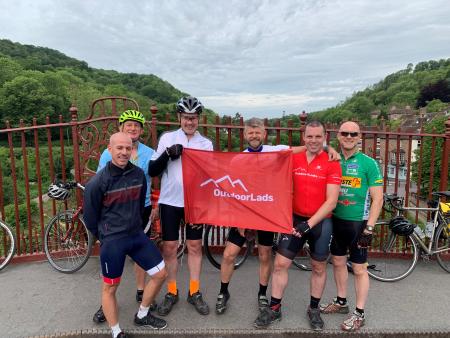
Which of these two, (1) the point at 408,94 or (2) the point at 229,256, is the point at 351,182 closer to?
(2) the point at 229,256

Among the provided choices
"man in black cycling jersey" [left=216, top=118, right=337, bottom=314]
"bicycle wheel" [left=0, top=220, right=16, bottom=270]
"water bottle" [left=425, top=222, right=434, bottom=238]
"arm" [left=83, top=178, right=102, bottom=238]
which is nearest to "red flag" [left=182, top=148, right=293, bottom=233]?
"man in black cycling jersey" [left=216, top=118, right=337, bottom=314]

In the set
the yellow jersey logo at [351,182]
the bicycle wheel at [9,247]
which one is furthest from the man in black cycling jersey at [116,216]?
the bicycle wheel at [9,247]

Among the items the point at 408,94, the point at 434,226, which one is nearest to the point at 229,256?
the point at 434,226

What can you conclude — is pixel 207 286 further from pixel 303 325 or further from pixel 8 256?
pixel 8 256

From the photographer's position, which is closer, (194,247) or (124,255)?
(124,255)

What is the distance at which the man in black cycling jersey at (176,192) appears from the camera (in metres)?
3.68

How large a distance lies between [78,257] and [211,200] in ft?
8.74

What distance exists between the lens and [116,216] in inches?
124

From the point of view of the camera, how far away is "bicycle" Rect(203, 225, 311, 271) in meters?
5.16

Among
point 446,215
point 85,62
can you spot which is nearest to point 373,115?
point 85,62

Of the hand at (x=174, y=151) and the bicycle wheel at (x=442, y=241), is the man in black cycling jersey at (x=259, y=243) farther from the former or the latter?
→ the bicycle wheel at (x=442, y=241)

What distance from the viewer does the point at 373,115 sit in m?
112

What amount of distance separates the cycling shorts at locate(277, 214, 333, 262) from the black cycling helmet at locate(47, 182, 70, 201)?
10.8 ft

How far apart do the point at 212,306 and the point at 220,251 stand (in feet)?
5.00
